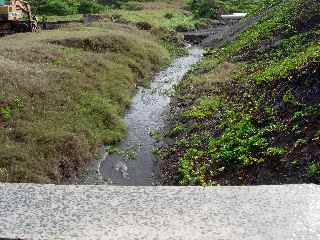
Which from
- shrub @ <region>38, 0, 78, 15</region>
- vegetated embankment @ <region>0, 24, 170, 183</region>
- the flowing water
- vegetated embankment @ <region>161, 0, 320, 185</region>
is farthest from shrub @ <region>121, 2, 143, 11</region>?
vegetated embankment @ <region>161, 0, 320, 185</region>

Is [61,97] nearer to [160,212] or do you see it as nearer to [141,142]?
[141,142]

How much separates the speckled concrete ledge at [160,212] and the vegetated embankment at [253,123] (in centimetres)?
416

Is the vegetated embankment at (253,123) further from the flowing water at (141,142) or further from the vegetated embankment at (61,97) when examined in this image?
the vegetated embankment at (61,97)

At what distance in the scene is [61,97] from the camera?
1831cm

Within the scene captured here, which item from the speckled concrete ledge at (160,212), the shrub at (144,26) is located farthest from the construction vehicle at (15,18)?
the speckled concrete ledge at (160,212)

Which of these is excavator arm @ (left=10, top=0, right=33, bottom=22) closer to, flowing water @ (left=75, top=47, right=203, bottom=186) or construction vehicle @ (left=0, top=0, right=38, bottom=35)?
construction vehicle @ (left=0, top=0, right=38, bottom=35)

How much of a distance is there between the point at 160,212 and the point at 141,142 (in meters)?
12.2

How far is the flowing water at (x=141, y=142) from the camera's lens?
14.9 metres

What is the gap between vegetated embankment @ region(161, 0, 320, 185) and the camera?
1173 centimetres

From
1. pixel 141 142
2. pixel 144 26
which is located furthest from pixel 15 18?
pixel 141 142

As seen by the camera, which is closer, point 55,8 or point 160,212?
point 160,212

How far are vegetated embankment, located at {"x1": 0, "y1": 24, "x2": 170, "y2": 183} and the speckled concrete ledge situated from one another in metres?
7.01

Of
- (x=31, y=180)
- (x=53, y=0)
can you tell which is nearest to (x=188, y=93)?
(x=31, y=180)

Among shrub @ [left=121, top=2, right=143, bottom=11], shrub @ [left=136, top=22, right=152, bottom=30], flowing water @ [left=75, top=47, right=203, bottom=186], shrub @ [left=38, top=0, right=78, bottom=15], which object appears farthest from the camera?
shrub @ [left=121, top=2, right=143, bottom=11]
